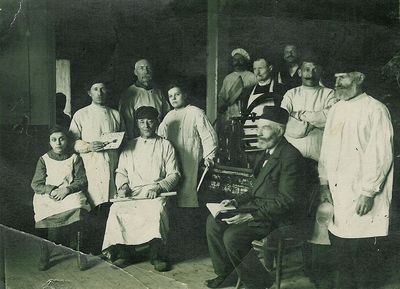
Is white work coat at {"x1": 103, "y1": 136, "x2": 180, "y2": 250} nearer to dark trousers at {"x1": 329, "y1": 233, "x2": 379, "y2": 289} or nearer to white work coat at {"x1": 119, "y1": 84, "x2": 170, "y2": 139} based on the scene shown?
white work coat at {"x1": 119, "y1": 84, "x2": 170, "y2": 139}

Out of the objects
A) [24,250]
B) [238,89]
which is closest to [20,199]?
[24,250]

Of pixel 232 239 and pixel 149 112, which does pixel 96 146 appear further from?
pixel 232 239

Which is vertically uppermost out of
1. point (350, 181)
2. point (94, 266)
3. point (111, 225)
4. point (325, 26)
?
point (325, 26)

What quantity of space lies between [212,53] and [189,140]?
0.61 metres

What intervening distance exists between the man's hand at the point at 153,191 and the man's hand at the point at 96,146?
1.44 feet

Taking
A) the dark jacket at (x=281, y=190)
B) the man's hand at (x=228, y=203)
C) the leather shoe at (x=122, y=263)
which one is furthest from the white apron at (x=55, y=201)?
the dark jacket at (x=281, y=190)

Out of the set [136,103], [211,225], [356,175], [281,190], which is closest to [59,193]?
[136,103]

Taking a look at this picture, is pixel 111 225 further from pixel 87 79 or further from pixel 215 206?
pixel 87 79

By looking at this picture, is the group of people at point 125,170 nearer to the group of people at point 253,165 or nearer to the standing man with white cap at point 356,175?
the group of people at point 253,165

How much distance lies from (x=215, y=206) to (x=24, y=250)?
1391 millimetres

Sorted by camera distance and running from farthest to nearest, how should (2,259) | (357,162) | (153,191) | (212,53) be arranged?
(2,259)
(153,191)
(212,53)
(357,162)

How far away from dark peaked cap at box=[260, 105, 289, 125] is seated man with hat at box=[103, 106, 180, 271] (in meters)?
0.69

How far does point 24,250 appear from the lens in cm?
380

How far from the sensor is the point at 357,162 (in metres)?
3.48
